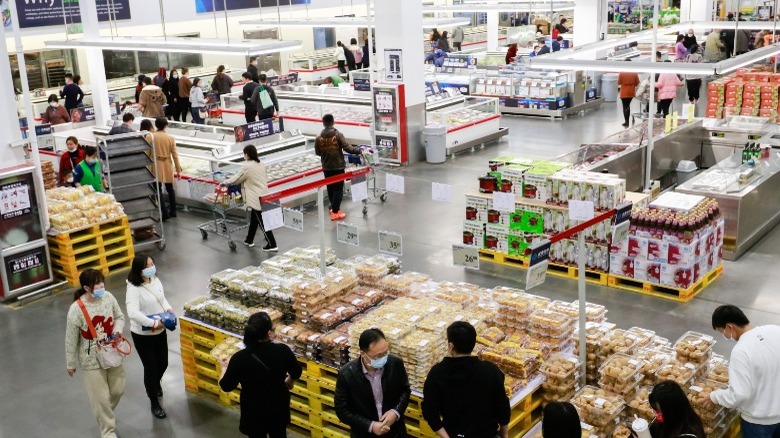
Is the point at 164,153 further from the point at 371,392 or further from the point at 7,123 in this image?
the point at 371,392

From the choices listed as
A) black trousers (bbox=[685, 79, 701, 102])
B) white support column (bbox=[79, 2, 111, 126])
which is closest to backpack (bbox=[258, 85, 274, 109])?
white support column (bbox=[79, 2, 111, 126])

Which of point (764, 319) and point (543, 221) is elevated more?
point (543, 221)

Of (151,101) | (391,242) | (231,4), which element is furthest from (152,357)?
(231,4)

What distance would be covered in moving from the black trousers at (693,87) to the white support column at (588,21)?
246 cm

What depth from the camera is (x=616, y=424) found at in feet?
19.3

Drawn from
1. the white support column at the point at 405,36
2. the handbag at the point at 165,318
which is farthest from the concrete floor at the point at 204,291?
the white support column at the point at 405,36

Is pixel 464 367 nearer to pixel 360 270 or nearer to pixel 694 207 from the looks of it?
pixel 360 270

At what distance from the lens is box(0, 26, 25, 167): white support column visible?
1001 centimetres

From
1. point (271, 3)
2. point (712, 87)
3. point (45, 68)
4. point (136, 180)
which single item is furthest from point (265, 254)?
point (271, 3)

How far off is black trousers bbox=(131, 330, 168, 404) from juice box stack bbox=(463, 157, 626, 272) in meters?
4.46

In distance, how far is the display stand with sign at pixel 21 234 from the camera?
9961 millimetres

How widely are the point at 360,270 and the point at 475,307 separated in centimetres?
136

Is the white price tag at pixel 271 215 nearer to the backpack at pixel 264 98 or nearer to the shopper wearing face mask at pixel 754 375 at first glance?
the shopper wearing face mask at pixel 754 375

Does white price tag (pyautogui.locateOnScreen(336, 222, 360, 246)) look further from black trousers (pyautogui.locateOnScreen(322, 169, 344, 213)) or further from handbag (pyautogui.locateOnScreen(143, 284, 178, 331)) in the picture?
black trousers (pyautogui.locateOnScreen(322, 169, 344, 213))
